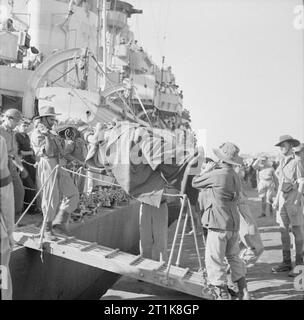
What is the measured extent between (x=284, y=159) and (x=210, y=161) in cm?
137

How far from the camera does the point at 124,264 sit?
4.72 metres

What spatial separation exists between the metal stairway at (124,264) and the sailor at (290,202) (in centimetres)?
208

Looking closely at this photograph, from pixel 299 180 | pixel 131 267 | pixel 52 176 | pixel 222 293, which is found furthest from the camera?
pixel 299 180

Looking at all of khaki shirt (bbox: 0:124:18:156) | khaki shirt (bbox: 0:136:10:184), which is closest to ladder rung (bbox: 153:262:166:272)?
khaki shirt (bbox: 0:136:10:184)

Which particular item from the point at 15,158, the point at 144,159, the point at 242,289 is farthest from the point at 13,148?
the point at 242,289

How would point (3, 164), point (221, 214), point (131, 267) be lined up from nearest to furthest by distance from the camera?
1. point (3, 164)
2. point (221, 214)
3. point (131, 267)

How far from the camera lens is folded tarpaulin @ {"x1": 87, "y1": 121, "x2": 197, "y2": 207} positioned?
504cm

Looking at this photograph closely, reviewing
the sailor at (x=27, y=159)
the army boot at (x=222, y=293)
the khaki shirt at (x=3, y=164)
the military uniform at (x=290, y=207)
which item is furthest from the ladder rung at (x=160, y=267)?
the sailor at (x=27, y=159)

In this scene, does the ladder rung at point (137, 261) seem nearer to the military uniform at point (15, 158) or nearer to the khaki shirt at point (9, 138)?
the military uniform at point (15, 158)

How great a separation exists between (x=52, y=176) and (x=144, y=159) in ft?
4.11

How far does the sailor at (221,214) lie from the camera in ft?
14.8

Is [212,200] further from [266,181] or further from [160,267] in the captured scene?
[266,181]

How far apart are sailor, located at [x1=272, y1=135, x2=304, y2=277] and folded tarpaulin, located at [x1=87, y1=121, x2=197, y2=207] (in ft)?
6.50

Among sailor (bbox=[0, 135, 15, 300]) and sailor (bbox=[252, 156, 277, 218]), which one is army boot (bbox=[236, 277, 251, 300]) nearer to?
sailor (bbox=[0, 135, 15, 300])
